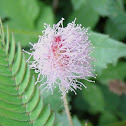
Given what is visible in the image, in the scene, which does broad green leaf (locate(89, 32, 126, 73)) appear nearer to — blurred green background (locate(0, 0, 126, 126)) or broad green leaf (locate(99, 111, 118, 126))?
blurred green background (locate(0, 0, 126, 126))

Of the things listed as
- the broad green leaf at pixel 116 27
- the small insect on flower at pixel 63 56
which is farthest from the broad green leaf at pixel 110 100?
the small insect on flower at pixel 63 56

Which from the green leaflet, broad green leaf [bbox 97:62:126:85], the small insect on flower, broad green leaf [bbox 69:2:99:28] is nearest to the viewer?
the green leaflet

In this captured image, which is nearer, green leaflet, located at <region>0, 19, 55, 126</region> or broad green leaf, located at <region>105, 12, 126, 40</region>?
green leaflet, located at <region>0, 19, 55, 126</region>

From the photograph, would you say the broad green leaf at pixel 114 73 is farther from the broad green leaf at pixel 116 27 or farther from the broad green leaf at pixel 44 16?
the broad green leaf at pixel 44 16

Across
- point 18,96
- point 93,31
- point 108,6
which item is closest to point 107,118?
point 93,31

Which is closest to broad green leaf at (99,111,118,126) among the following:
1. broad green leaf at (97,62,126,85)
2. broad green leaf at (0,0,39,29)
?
broad green leaf at (97,62,126,85)

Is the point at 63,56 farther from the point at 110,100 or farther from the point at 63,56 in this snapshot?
the point at 110,100
